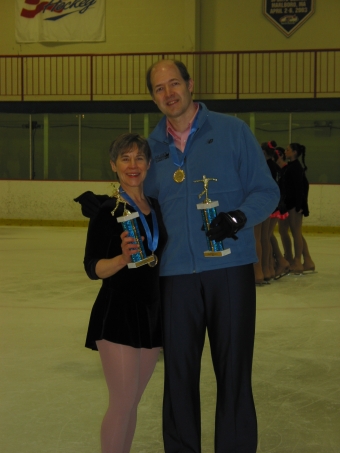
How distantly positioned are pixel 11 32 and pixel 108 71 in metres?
2.39

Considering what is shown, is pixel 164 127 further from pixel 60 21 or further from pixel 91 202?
pixel 60 21

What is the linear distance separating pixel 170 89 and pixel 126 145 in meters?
0.24

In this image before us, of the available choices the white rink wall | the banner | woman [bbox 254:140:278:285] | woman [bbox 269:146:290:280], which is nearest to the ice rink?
woman [bbox 254:140:278:285]

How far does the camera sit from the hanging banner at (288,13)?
51.0 ft

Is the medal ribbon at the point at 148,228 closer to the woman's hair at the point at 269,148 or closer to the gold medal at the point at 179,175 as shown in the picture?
the gold medal at the point at 179,175

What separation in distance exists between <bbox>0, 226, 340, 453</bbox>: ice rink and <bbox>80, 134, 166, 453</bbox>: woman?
683 millimetres

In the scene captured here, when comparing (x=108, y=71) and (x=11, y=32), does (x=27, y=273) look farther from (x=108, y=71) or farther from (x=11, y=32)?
(x=11, y=32)

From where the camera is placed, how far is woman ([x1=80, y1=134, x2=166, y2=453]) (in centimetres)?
237

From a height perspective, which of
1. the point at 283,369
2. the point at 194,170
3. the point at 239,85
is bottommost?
the point at 283,369

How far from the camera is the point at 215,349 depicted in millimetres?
2559

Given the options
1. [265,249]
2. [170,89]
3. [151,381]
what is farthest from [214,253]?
[265,249]

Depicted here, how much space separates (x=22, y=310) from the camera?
601cm

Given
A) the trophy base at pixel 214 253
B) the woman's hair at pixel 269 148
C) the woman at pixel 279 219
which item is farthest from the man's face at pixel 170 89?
the woman at pixel 279 219

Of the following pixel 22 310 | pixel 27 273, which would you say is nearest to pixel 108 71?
→ pixel 27 273
